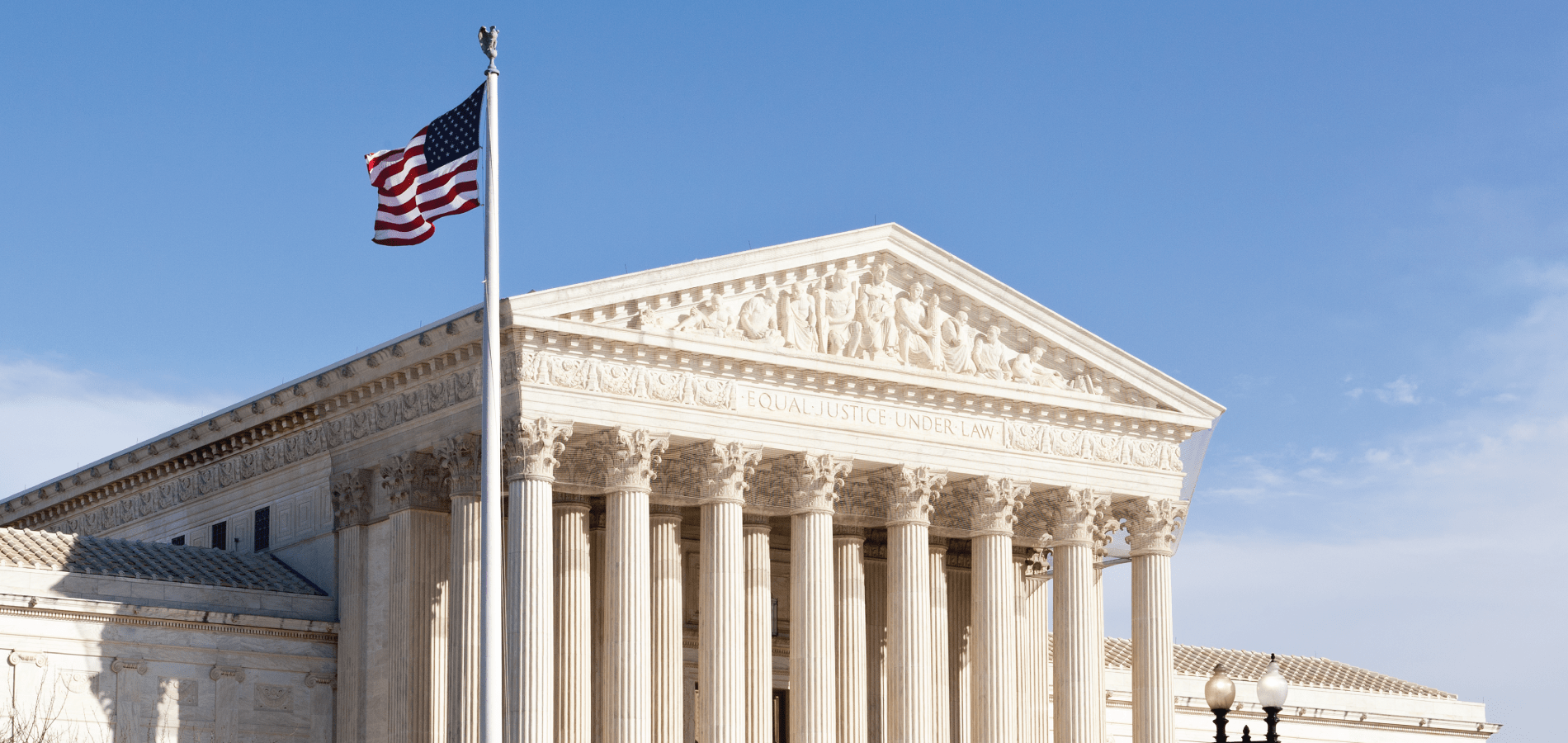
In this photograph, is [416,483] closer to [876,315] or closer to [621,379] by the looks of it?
[621,379]

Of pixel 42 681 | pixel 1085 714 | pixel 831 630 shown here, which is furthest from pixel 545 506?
pixel 1085 714

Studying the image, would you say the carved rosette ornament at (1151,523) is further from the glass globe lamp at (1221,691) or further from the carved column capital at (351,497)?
the glass globe lamp at (1221,691)

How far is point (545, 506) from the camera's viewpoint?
48.5 meters

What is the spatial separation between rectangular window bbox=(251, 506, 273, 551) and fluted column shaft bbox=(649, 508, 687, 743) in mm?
10388

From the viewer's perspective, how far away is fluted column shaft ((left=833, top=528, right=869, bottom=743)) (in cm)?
5469

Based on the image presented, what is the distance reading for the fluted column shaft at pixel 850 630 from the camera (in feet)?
179

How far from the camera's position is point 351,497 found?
53.2 meters

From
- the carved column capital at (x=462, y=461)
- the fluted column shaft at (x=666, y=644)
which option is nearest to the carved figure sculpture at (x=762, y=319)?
the fluted column shaft at (x=666, y=644)

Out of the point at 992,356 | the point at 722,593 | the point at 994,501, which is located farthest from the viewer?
the point at 992,356

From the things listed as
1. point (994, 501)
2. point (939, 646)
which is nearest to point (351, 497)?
point (939, 646)

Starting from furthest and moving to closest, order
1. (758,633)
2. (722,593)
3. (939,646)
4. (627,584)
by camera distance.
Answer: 1. (939,646)
2. (758,633)
3. (722,593)
4. (627,584)

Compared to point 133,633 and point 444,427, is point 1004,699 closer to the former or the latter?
point 444,427

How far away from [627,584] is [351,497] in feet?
26.7

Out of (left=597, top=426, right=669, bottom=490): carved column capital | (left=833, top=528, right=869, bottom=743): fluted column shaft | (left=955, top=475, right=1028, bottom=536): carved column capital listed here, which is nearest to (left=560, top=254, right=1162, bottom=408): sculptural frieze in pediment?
(left=597, top=426, right=669, bottom=490): carved column capital
